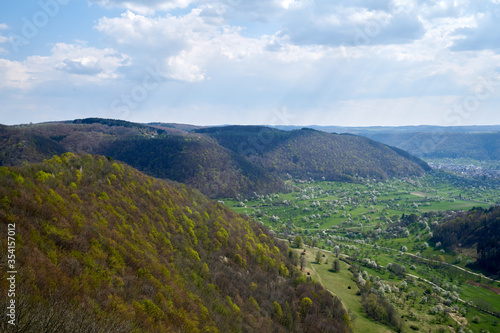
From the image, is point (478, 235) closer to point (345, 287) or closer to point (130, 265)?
point (345, 287)

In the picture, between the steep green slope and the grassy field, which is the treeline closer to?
the grassy field

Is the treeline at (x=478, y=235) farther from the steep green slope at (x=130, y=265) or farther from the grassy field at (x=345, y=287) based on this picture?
the steep green slope at (x=130, y=265)

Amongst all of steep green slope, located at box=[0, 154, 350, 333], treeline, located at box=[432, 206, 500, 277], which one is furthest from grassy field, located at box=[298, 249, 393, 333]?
treeline, located at box=[432, 206, 500, 277]

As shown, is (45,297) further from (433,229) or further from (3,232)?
(433,229)

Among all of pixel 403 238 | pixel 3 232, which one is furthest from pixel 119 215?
pixel 403 238

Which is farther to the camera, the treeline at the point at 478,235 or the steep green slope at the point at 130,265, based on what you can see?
the treeline at the point at 478,235

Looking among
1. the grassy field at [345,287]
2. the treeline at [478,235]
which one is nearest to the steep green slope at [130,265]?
the grassy field at [345,287]
